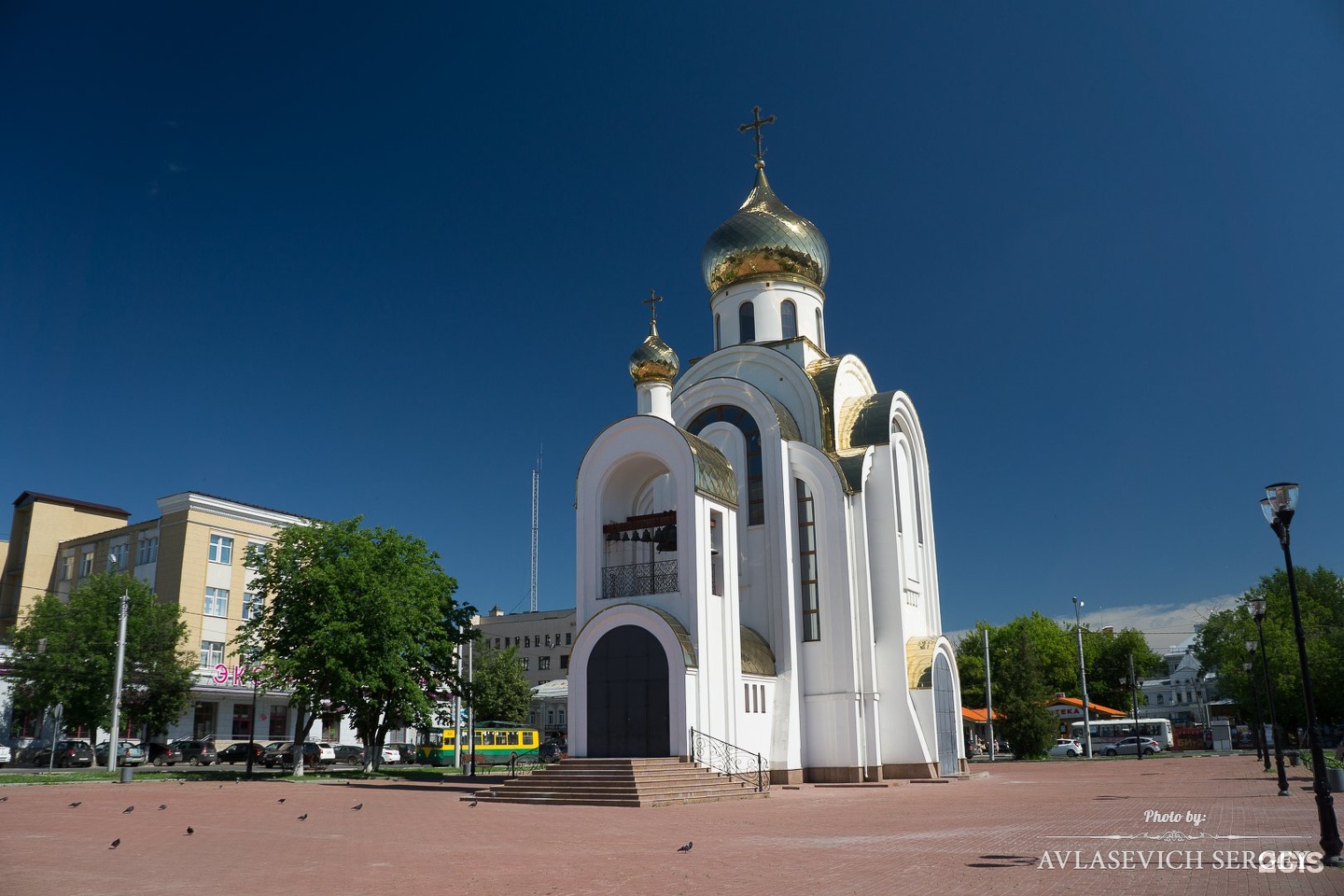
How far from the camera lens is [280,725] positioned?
49.7 meters

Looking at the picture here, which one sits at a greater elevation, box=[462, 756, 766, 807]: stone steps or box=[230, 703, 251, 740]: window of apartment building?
box=[230, 703, 251, 740]: window of apartment building

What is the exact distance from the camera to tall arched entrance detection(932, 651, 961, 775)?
97.6 ft

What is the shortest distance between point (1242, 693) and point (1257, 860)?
55.0 m

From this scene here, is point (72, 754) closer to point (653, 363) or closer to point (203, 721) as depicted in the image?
point (203, 721)

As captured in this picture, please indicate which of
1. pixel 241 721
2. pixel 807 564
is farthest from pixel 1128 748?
pixel 241 721

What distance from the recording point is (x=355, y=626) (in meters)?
30.5

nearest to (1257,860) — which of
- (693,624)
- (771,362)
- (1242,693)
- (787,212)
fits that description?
(693,624)

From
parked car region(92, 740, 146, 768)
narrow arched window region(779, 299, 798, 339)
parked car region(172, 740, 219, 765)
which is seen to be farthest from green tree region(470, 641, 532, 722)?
narrow arched window region(779, 299, 798, 339)

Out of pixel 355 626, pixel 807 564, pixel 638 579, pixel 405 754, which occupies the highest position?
pixel 807 564

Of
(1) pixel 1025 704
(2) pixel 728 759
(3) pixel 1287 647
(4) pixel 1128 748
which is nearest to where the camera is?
(2) pixel 728 759

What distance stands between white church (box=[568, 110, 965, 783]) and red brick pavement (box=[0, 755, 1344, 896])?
4.06 m

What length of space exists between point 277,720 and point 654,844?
137ft

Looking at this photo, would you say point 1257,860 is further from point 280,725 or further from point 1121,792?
point 280,725

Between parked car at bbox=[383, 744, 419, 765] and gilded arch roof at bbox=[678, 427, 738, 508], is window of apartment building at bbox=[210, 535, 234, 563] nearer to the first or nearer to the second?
parked car at bbox=[383, 744, 419, 765]
